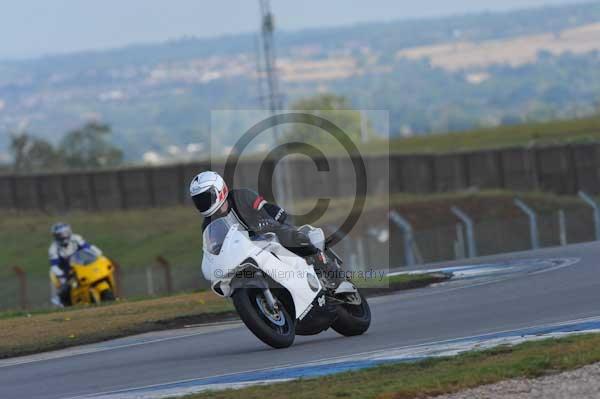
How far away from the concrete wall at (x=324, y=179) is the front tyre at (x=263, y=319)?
107 ft

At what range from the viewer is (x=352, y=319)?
1146 cm

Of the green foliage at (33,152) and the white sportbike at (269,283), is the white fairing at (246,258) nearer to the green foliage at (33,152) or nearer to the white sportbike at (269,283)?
the white sportbike at (269,283)

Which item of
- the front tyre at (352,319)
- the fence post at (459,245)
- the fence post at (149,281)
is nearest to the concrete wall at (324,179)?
the fence post at (459,245)

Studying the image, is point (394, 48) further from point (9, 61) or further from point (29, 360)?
point (29, 360)

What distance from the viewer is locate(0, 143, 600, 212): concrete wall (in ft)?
142

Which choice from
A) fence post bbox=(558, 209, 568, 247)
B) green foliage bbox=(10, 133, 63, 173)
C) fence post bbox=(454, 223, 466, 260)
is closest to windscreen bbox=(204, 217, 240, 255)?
fence post bbox=(454, 223, 466, 260)

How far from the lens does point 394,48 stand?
531 feet

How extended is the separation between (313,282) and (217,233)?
3.12 ft

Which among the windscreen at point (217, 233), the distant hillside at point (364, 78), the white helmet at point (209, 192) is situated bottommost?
the windscreen at point (217, 233)

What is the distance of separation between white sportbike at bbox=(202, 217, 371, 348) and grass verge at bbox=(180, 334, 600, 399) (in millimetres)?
1549

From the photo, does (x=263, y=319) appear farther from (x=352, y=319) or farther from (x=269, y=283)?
(x=352, y=319)

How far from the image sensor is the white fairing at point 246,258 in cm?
1058

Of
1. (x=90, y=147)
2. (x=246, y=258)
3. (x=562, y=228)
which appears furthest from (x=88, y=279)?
(x=90, y=147)

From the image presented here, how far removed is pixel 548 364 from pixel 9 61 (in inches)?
4893
